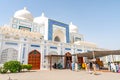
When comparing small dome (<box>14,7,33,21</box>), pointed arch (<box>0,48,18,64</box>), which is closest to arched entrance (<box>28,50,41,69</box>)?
pointed arch (<box>0,48,18,64</box>)

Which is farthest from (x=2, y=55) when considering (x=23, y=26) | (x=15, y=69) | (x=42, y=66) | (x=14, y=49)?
(x=23, y=26)

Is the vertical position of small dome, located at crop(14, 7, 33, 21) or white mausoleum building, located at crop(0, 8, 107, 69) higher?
small dome, located at crop(14, 7, 33, 21)

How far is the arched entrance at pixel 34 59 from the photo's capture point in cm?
1815

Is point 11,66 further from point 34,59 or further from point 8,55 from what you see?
point 34,59

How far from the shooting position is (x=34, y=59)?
18.6m

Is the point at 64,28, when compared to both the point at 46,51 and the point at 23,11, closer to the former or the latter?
the point at 46,51

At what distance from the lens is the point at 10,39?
1634cm

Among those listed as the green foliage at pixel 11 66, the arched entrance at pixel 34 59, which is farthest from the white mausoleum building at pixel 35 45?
the green foliage at pixel 11 66

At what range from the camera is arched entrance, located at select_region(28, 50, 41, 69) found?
59.6 feet

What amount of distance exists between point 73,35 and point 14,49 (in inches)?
834

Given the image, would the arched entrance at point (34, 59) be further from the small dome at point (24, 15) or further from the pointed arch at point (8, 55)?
the small dome at point (24, 15)

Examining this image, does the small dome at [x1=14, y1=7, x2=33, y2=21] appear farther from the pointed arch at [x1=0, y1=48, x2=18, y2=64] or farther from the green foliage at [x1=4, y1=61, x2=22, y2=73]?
the green foliage at [x1=4, y1=61, x2=22, y2=73]

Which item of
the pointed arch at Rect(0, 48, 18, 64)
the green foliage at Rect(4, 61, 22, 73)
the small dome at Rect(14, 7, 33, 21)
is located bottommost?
the green foliage at Rect(4, 61, 22, 73)

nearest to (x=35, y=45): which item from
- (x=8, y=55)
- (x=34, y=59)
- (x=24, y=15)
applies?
(x=34, y=59)
